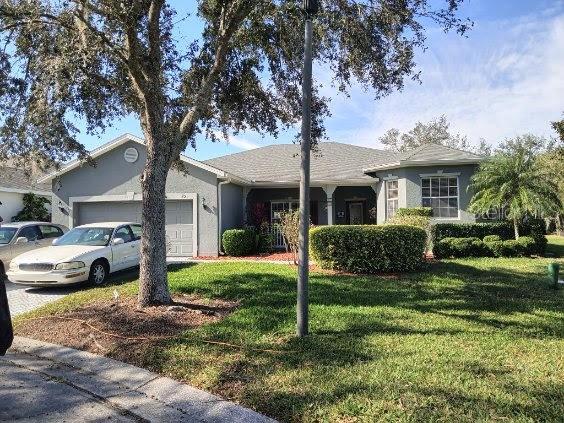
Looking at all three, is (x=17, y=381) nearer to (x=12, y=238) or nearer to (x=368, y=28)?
(x=368, y=28)

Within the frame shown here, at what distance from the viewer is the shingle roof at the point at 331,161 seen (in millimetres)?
17750

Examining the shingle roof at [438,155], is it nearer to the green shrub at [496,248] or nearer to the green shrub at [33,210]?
the green shrub at [496,248]

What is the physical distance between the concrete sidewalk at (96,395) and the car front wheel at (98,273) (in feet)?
17.2

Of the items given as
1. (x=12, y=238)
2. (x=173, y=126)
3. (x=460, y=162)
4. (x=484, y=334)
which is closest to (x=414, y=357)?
(x=484, y=334)

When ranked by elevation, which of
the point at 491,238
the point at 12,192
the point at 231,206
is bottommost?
the point at 491,238

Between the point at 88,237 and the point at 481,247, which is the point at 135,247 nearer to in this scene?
the point at 88,237

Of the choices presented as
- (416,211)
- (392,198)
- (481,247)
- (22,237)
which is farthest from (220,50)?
(392,198)

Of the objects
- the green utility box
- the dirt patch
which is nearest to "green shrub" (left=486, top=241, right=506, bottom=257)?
the green utility box

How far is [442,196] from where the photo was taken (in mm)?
17734

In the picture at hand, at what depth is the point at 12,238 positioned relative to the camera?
12.6 metres

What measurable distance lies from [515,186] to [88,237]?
14.9 meters

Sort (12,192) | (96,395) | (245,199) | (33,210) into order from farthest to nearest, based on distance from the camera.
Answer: (33,210), (12,192), (245,199), (96,395)

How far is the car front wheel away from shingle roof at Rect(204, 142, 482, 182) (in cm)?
919

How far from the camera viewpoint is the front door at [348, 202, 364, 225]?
2120cm
